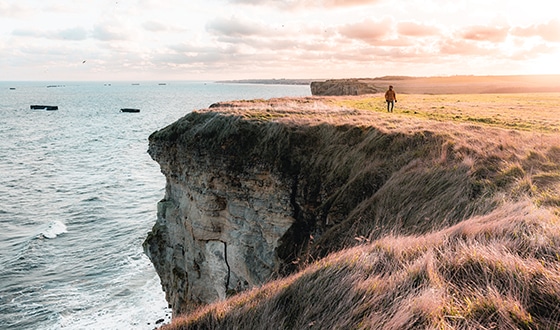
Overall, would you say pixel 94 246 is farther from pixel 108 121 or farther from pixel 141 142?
pixel 108 121

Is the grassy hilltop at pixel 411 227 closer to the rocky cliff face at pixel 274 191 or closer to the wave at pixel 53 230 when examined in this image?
the rocky cliff face at pixel 274 191

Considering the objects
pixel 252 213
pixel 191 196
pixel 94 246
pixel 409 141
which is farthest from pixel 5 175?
pixel 409 141

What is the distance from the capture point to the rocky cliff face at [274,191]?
35.2ft

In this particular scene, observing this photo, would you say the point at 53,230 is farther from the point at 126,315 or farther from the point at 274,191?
the point at 274,191

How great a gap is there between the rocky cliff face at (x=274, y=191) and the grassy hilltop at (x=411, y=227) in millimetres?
66

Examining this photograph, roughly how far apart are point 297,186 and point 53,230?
24.9 metres

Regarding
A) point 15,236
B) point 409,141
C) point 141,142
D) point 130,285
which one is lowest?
point 130,285

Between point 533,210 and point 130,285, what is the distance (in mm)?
24635

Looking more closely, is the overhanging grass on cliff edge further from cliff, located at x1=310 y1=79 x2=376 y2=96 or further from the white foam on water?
cliff, located at x1=310 y1=79 x2=376 y2=96

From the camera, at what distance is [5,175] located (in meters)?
44.5

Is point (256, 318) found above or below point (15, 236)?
above

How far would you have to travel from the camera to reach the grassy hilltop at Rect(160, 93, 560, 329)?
4.42 m

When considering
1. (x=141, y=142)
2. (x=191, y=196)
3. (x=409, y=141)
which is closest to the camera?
(x=409, y=141)

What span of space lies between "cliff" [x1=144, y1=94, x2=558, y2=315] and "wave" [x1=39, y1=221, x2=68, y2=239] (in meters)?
14.0
